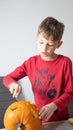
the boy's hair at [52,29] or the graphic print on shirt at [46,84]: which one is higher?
the boy's hair at [52,29]

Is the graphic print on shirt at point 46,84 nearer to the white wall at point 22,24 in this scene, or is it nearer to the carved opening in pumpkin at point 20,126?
the carved opening in pumpkin at point 20,126

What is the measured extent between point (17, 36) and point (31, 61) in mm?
629

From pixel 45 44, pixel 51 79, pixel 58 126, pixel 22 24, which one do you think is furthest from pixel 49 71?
pixel 22 24

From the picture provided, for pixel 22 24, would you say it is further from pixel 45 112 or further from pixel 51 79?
pixel 45 112

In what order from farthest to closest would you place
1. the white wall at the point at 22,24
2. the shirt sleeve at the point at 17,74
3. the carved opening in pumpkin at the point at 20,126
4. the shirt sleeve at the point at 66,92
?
the white wall at the point at 22,24 < the shirt sleeve at the point at 17,74 < the shirt sleeve at the point at 66,92 < the carved opening in pumpkin at the point at 20,126

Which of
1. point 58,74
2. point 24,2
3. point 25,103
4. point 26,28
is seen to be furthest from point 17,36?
point 25,103

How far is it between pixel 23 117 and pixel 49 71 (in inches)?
12.0

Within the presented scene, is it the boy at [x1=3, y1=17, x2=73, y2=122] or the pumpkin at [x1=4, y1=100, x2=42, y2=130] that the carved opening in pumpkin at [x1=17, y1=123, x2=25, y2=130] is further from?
the boy at [x1=3, y1=17, x2=73, y2=122]

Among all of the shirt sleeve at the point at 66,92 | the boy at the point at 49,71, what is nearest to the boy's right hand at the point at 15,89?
the boy at the point at 49,71

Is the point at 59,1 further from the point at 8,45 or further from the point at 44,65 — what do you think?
the point at 44,65

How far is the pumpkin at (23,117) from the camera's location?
2.49ft

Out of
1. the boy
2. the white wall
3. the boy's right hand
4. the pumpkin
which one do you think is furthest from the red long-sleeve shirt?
the white wall

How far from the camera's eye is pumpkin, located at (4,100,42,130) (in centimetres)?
76

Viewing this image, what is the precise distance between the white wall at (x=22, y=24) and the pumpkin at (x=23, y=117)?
0.93 metres
